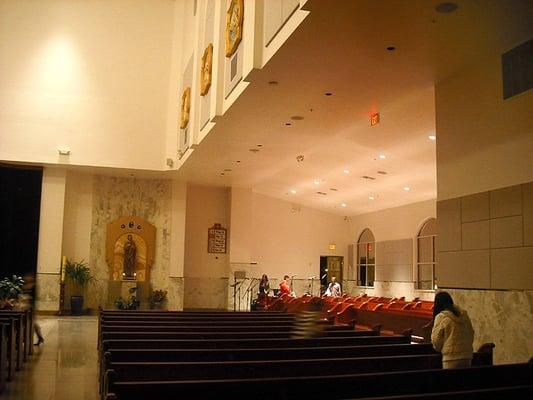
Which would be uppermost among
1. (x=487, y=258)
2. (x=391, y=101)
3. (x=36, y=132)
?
(x=36, y=132)

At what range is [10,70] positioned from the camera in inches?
804

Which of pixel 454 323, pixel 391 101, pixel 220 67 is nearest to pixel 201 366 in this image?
pixel 454 323

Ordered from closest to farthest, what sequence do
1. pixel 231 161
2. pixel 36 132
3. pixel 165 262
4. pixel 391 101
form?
pixel 391 101, pixel 231 161, pixel 36 132, pixel 165 262

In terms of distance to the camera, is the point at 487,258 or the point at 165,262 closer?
the point at 487,258

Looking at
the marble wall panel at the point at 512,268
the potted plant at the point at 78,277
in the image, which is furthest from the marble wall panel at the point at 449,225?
the potted plant at the point at 78,277

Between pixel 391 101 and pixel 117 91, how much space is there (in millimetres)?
12709

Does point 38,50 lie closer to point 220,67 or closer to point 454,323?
point 220,67

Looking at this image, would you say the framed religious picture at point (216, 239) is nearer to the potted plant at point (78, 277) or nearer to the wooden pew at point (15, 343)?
the potted plant at point (78, 277)

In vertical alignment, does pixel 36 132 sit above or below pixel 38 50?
below

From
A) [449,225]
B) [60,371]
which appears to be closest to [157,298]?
[60,371]

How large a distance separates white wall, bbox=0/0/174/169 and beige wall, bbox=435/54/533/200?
43.6ft

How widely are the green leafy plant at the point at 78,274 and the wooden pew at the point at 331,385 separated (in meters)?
17.5

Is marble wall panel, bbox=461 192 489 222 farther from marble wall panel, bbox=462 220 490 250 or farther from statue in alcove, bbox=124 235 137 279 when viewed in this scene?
statue in alcove, bbox=124 235 137 279

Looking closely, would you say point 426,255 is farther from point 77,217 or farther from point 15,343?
point 15,343
